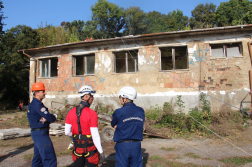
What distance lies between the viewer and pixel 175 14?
1682 inches

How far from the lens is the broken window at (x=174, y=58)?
1024cm

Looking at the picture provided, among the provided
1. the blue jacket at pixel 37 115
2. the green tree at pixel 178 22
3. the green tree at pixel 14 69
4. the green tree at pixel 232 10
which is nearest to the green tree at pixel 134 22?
the green tree at pixel 178 22

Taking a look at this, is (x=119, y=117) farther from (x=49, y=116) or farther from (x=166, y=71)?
(x=166, y=71)

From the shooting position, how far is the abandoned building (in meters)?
9.27

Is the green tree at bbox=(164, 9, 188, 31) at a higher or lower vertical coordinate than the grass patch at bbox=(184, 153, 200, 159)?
higher

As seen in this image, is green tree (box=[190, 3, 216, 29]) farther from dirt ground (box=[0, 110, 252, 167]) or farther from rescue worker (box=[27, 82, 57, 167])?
rescue worker (box=[27, 82, 57, 167])

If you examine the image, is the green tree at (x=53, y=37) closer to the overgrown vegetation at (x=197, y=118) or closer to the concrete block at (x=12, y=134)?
the concrete block at (x=12, y=134)

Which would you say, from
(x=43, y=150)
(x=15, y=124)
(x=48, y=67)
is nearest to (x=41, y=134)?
(x=43, y=150)

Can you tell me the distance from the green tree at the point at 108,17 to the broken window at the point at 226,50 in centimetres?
4064

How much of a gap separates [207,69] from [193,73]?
27.2 inches

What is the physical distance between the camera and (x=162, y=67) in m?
10.5

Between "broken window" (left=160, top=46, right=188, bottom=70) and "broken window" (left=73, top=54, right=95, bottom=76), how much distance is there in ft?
14.4

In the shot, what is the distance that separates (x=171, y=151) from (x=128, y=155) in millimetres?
3652

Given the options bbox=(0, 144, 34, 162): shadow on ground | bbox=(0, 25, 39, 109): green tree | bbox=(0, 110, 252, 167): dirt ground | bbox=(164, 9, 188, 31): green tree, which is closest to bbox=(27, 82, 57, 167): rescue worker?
bbox=(0, 110, 252, 167): dirt ground
